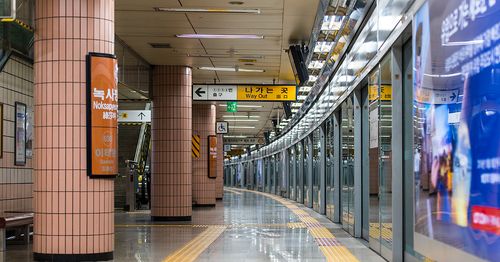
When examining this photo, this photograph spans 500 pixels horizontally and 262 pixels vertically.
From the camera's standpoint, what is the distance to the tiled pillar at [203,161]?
23.1 metres

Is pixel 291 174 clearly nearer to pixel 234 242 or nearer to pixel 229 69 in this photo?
pixel 229 69

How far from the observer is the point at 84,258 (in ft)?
26.4

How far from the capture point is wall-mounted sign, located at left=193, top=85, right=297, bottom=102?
1709 cm

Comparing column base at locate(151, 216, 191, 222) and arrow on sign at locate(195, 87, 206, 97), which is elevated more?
arrow on sign at locate(195, 87, 206, 97)

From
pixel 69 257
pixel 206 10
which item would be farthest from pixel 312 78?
pixel 69 257

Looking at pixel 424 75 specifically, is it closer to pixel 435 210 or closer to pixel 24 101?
pixel 435 210

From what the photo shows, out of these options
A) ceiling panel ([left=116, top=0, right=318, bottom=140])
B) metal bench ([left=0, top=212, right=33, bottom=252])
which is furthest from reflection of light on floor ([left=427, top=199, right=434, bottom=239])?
metal bench ([left=0, top=212, right=33, bottom=252])

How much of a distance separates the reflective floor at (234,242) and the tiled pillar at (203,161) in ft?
24.6

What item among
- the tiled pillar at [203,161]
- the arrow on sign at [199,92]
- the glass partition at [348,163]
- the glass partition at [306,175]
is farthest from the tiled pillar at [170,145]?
the tiled pillar at [203,161]

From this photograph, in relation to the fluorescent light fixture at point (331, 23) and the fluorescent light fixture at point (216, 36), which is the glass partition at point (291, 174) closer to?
the fluorescent light fixture at point (216, 36)

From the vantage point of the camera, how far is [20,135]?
11.3 m

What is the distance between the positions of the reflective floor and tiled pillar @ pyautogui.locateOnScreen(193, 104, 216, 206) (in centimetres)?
749

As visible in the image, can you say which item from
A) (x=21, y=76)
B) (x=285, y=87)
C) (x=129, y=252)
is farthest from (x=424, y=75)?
(x=285, y=87)

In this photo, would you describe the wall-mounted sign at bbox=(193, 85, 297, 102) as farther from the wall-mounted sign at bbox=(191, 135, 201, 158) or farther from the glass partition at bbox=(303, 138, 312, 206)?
the wall-mounted sign at bbox=(191, 135, 201, 158)
